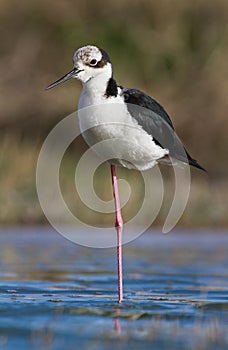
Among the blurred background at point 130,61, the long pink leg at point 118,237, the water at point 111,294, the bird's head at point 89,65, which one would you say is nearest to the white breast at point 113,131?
the bird's head at point 89,65

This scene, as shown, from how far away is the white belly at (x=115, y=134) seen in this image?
20.5 feet

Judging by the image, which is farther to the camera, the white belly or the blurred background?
the blurred background

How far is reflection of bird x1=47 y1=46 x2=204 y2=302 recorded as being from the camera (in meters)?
6.27

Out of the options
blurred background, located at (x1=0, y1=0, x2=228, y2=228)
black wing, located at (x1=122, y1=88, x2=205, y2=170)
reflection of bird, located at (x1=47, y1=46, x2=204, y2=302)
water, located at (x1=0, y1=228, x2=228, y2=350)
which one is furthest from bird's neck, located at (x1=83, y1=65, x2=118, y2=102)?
blurred background, located at (x1=0, y1=0, x2=228, y2=228)

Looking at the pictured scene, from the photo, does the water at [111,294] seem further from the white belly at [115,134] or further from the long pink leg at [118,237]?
the white belly at [115,134]

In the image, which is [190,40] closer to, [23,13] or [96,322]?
[23,13]

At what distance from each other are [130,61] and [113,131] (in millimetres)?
9307

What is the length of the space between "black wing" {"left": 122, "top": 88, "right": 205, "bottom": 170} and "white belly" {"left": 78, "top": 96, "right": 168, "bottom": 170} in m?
0.05

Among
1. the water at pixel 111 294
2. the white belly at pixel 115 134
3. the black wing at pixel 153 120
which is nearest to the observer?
the water at pixel 111 294

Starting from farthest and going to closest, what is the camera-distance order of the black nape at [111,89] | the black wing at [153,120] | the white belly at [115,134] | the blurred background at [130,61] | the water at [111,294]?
the blurred background at [130,61] → the black wing at [153,120] → the black nape at [111,89] → the white belly at [115,134] → the water at [111,294]

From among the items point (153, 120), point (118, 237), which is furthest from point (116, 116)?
point (118, 237)

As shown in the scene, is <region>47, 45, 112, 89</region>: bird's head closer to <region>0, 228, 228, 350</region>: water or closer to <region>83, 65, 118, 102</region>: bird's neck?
<region>83, 65, 118, 102</region>: bird's neck

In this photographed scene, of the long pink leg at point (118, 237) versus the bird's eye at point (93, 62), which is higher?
the bird's eye at point (93, 62)

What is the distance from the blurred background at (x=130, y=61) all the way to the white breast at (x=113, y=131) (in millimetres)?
7162
